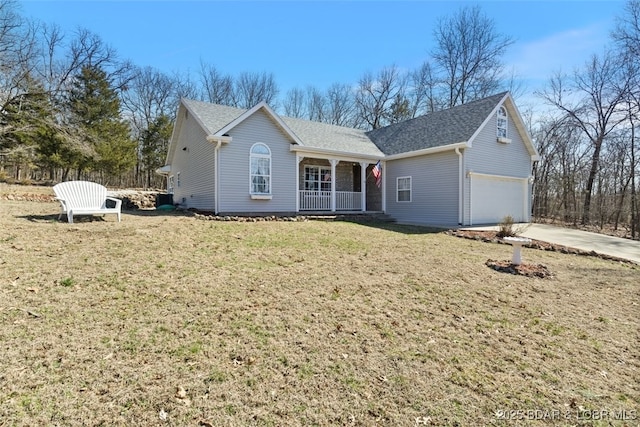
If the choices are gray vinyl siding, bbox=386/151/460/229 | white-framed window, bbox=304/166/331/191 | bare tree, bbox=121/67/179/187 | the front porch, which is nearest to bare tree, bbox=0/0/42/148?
bare tree, bbox=121/67/179/187

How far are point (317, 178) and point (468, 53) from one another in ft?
68.0

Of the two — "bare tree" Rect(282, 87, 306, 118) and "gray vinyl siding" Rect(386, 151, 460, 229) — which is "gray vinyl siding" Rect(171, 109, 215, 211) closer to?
"gray vinyl siding" Rect(386, 151, 460, 229)

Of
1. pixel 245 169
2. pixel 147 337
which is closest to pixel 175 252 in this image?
pixel 147 337

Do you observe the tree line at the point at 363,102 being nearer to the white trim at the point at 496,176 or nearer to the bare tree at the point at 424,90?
the bare tree at the point at 424,90

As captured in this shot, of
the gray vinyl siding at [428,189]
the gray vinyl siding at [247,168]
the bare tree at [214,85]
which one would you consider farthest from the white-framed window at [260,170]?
the bare tree at [214,85]

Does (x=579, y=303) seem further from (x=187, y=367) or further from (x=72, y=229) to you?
(x=72, y=229)

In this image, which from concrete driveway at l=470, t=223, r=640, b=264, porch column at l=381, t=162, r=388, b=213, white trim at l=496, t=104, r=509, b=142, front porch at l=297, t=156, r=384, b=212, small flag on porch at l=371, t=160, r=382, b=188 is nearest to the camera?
concrete driveway at l=470, t=223, r=640, b=264

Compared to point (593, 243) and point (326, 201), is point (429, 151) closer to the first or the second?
point (326, 201)

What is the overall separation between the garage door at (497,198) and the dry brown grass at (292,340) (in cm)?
778

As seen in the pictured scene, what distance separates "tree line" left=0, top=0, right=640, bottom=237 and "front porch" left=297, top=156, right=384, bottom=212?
486 inches

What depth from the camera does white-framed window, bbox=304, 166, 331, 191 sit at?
15828 mm

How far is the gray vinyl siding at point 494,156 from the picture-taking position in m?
13.6

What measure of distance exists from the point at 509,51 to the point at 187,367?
31.8 metres

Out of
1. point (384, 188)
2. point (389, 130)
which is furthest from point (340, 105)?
point (384, 188)
